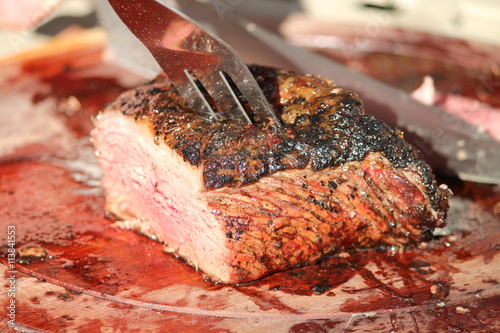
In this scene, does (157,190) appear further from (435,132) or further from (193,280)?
(435,132)

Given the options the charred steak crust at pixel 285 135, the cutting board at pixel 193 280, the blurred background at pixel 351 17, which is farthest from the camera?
the blurred background at pixel 351 17

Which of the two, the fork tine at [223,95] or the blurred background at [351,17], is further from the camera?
the blurred background at [351,17]

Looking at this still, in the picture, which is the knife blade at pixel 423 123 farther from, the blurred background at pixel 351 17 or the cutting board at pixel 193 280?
the blurred background at pixel 351 17

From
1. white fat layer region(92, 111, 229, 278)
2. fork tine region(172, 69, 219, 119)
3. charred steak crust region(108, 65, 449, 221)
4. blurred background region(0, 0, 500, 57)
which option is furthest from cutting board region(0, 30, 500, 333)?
blurred background region(0, 0, 500, 57)

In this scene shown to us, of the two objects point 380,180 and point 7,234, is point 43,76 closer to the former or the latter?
point 7,234

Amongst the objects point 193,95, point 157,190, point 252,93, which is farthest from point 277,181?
point 157,190

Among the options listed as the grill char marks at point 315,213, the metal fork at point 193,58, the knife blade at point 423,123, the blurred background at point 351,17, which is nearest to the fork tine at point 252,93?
the metal fork at point 193,58

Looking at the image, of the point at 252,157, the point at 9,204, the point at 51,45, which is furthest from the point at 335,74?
the point at 51,45
